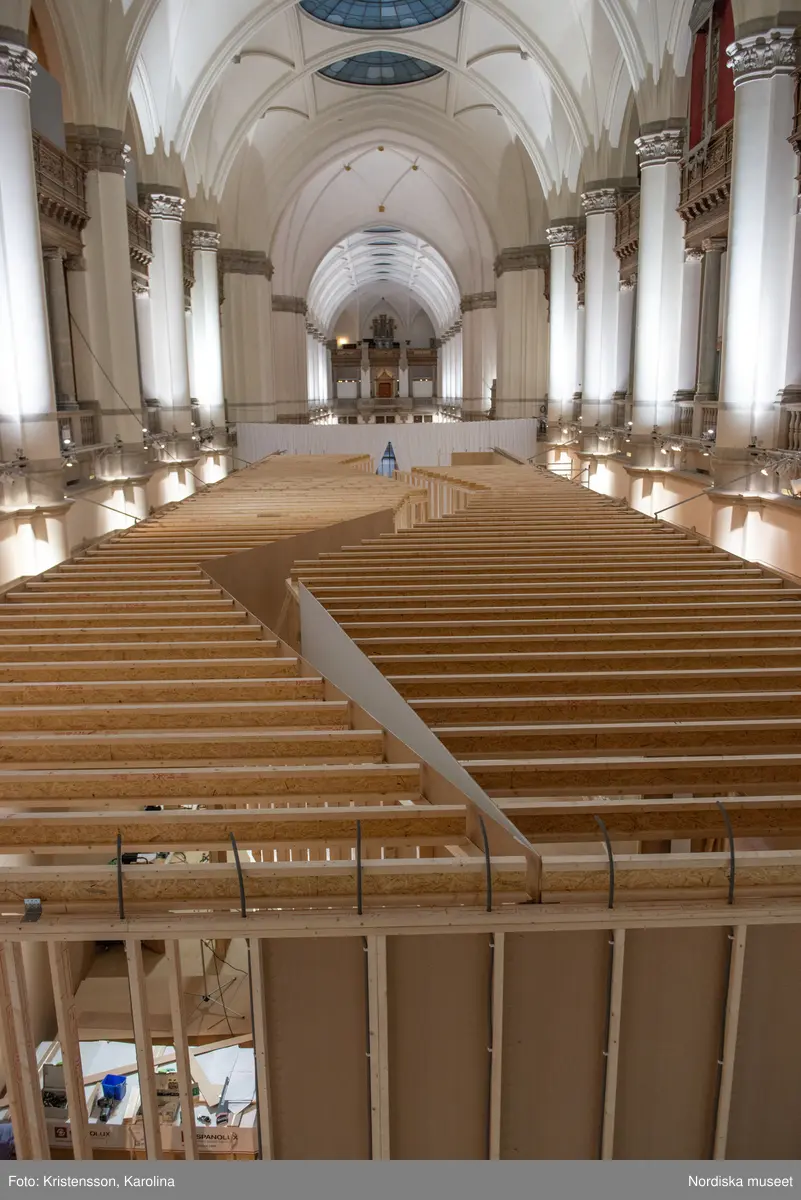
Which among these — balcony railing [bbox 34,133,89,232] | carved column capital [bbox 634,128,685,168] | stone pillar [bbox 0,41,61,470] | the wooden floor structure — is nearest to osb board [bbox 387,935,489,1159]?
the wooden floor structure

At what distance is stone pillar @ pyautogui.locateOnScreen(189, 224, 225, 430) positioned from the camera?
22.4 metres

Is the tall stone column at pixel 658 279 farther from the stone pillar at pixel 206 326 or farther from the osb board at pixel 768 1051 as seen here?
the osb board at pixel 768 1051

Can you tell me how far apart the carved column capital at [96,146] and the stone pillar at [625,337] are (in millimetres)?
11320

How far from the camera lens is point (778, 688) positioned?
4.69 meters

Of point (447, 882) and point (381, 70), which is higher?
point (381, 70)

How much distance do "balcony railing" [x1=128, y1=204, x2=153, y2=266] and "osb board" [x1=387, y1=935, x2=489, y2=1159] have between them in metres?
17.5

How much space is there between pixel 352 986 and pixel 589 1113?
3.26 ft

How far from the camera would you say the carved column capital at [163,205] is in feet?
61.0

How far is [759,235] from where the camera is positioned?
11.2 m

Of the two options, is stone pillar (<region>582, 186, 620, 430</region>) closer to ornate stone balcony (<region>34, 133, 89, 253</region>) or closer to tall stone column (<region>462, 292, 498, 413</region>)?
ornate stone balcony (<region>34, 133, 89, 253</region>)

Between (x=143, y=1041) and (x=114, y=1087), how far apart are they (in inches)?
202

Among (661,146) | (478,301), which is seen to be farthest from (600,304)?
(478,301)
